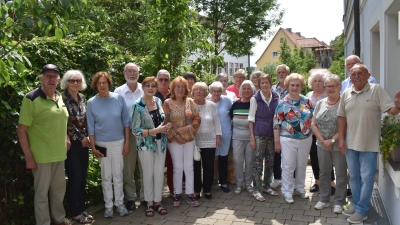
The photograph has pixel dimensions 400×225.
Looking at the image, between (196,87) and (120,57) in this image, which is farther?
(120,57)

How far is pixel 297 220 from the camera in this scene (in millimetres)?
4895

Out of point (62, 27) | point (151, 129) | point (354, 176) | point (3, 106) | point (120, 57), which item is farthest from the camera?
point (120, 57)

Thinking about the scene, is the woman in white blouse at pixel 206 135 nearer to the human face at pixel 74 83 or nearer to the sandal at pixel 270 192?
the sandal at pixel 270 192

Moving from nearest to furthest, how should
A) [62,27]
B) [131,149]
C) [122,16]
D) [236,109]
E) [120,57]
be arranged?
[62,27]
[131,149]
[236,109]
[120,57]
[122,16]

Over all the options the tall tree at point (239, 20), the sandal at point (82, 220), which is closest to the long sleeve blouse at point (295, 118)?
the sandal at point (82, 220)

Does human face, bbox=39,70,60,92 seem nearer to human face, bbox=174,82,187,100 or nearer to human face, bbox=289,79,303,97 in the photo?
human face, bbox=174,82,187,100

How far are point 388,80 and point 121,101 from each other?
13.0 feet

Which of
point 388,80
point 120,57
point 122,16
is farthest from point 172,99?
point 122,16

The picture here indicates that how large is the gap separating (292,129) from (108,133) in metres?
2.58

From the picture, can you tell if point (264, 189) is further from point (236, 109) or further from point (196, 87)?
point (196, 87)

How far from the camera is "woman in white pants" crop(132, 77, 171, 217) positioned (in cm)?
508

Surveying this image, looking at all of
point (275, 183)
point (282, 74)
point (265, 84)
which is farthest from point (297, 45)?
point (265, 84)

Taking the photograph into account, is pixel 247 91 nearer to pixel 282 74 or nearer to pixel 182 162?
pixel 282 74

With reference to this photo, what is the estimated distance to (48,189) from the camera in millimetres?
4480
